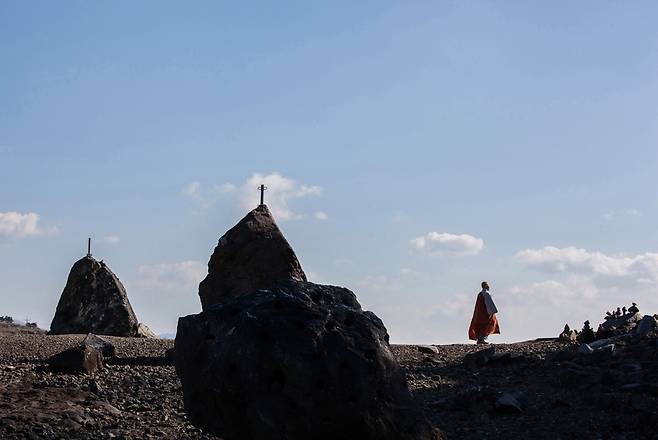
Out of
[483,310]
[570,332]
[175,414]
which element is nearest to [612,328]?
[570,332]

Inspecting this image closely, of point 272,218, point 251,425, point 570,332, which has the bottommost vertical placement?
point 251,425

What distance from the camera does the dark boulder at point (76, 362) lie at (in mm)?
12680

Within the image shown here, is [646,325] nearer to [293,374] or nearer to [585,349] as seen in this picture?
[585,349]

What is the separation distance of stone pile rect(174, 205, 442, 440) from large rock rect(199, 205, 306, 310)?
7514 millimetres

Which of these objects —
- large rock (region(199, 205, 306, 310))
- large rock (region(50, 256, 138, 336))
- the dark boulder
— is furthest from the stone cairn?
the dark boulder

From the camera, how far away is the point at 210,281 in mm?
16750

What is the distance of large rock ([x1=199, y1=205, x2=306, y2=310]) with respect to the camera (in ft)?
53.2

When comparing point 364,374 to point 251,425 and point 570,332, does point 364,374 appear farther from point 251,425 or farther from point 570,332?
point 570,332

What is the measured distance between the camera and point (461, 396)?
11.7 m

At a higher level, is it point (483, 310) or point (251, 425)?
point (483, 310)

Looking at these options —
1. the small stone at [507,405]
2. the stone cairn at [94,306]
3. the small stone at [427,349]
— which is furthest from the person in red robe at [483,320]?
the small stone at [507,405]

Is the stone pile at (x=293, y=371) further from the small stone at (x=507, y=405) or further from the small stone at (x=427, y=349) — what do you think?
the small stone at (x=427, y=349)

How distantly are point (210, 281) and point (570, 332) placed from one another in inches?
277

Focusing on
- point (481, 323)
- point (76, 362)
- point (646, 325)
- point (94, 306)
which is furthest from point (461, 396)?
point (94, 306)
